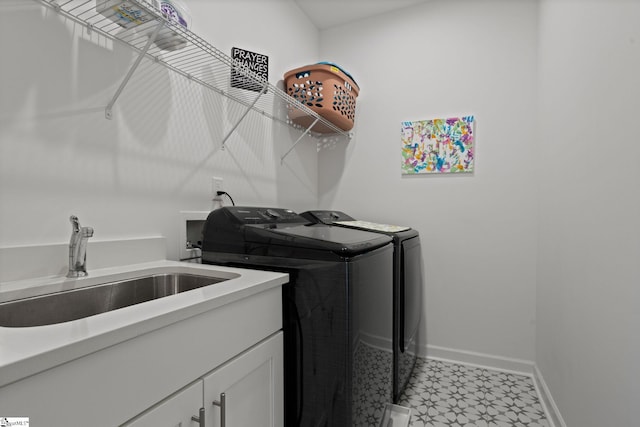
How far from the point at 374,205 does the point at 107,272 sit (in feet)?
6.87

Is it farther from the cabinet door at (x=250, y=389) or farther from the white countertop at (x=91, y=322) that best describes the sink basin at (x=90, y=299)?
the cabinet door at (x=250, y=389)

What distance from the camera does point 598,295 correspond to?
48.6 inches

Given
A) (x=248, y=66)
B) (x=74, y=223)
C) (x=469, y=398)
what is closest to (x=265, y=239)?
(x=74, y=223)

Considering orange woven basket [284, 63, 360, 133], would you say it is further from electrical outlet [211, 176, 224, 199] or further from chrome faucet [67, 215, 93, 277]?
chrome faucet [67, 215, 93, 277]

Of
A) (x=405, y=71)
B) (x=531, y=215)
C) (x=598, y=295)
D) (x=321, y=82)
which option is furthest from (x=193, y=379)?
(x=405, y=71)

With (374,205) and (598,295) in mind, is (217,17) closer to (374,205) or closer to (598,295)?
(374,205)

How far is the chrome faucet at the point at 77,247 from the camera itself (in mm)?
1058

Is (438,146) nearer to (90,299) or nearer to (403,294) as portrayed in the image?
(403,294)

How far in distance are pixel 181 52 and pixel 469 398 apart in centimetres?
257

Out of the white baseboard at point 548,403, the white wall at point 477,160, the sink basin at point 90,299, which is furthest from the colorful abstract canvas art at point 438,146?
the sink basin at point 90,299

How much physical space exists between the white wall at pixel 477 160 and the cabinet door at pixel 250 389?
1.82 metres

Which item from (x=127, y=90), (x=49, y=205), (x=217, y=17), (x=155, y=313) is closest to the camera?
(x=155, y=313)

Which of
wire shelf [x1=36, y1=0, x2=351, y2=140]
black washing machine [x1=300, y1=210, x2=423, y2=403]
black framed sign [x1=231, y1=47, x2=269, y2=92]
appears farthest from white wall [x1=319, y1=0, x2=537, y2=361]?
black framed sign [x1=231, y1=47, x2=269, y2=92]

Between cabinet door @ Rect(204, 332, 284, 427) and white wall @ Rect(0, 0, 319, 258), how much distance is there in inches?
29.4
